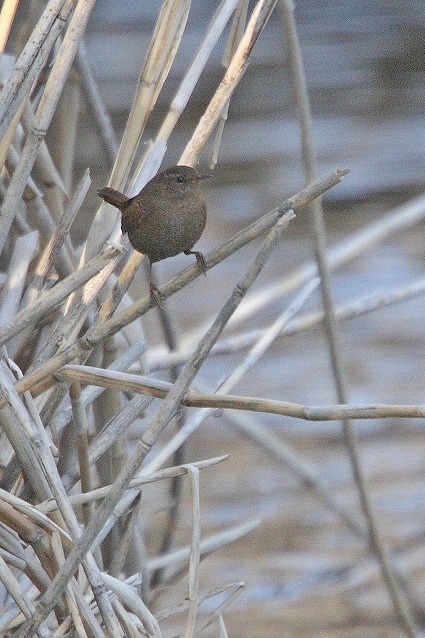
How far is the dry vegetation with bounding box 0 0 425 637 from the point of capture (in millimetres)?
1216

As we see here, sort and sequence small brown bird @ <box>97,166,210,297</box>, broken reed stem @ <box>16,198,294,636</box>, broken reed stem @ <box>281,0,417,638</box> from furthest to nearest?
broken reed stem @ <box>281,0,417,638</box> → small brown bird @ <box>97,166,210,297</box> → broken reed stem @ <box>16,198,294,636</box>

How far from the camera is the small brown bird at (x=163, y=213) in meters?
1.51

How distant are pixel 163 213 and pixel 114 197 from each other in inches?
2.7

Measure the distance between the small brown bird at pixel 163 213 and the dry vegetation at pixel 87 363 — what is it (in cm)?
3

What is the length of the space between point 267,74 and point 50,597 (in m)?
4.99

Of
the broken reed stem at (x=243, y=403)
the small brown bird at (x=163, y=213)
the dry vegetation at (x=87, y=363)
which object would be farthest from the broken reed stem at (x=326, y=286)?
the broken reed stem at (x=243, y=403)

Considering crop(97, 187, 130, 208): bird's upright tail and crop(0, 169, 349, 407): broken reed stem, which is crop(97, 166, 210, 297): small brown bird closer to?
crop(97, 187, 130, 208): bird's upright tail

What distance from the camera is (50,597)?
119 centimetres

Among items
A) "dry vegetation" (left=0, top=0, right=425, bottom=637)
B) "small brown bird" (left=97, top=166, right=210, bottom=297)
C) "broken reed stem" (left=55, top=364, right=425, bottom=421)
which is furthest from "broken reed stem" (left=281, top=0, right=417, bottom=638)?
"broken reed stem" (left=55, top=364, right=425, bottom=421)

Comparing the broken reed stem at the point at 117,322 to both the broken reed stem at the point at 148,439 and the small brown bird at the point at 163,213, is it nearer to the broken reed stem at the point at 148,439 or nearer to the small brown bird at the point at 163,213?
the broken reed stem at the point at 148,439

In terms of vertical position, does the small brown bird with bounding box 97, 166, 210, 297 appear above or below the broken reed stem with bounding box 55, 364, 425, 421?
above

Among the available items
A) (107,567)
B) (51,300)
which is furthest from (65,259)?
(107,567)

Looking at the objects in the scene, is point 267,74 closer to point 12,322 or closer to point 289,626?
point 289,626

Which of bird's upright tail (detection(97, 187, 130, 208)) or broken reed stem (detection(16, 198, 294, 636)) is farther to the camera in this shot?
bird's upright tail (detection(97, 187, 130, 208))
